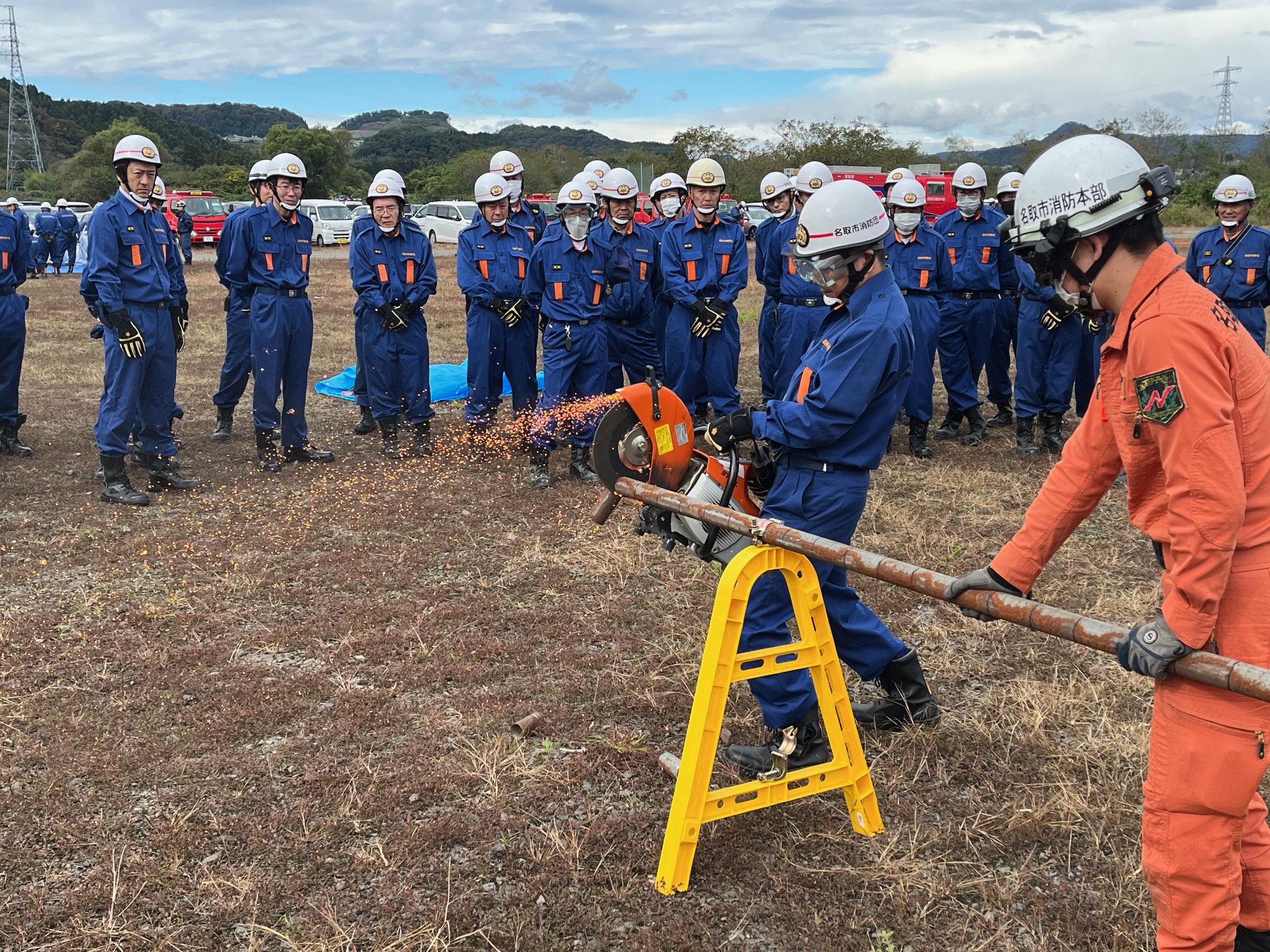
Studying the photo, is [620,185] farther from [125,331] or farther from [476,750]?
[476,750]

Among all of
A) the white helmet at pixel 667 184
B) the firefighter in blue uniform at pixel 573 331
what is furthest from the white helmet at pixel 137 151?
the white helmet at pixel 667 184

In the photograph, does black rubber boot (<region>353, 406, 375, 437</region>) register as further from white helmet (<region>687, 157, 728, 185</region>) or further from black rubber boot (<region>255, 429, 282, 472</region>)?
white helmet (<region>687, 157, 728, 185</region>)

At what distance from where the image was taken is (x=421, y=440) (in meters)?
8.23

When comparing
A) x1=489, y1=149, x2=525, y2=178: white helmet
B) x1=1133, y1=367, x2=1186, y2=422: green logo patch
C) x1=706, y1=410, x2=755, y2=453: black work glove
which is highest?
x1=489, y1=149, x2=525, y2=178: white helmet

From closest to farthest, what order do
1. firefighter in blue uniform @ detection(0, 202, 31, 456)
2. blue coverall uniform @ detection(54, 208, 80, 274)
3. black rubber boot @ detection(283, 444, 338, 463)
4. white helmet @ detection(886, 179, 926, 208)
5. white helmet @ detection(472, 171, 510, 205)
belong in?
firefighter in blue uniform @ detection(0, 202, 31, 456) → black rubber boot @ detection(283, 444, 338, 463) → white helmet @ detection(472, 171, 510, 205) → white helmet @ detection(886, 179, 926, 208) → blue coverall uniform @ detection(54, 208, 80, 274)

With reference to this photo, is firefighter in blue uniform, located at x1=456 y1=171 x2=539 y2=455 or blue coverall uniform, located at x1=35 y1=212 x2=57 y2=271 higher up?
blue coverall uniform, located at x1=35 y1=212 x2=57 y2=271

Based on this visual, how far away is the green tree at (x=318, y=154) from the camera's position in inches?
2160

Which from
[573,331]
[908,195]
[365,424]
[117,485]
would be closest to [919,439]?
[908,195]

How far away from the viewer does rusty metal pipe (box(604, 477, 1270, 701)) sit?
77.2 inches

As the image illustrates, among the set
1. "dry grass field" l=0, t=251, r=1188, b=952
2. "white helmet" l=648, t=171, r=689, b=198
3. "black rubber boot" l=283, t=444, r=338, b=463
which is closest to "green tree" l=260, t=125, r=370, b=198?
"white helmet" l=648, t=171, r=689, b=198

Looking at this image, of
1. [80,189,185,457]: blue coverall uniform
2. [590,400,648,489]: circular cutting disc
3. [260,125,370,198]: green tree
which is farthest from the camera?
[260,125,370,198]: green tree

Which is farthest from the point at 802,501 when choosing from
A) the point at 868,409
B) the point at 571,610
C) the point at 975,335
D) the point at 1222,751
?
Answer: the point at 975,335

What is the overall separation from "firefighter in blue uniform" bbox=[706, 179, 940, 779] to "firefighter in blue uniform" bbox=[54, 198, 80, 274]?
2372cm

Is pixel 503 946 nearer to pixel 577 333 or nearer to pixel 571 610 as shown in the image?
pixel 571 610
